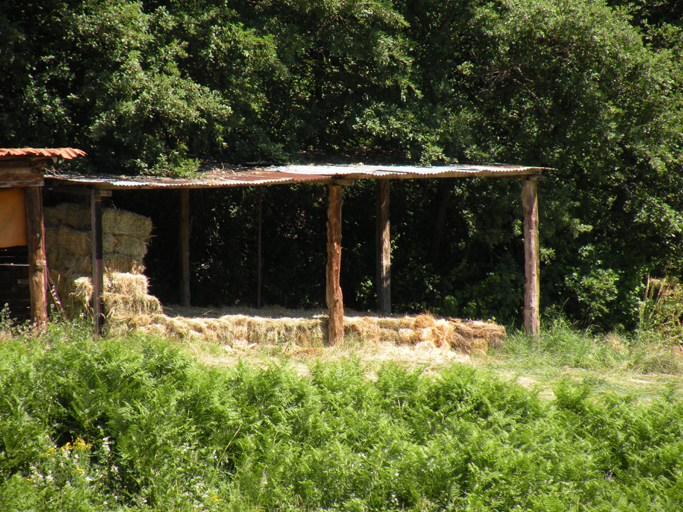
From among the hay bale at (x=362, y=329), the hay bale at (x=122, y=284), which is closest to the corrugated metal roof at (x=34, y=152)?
the hay bale at (x=122, y=284)

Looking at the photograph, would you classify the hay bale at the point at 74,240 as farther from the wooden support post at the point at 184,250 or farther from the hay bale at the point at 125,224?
the wooden support post at the point at 184,250

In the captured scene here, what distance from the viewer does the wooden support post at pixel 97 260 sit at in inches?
319

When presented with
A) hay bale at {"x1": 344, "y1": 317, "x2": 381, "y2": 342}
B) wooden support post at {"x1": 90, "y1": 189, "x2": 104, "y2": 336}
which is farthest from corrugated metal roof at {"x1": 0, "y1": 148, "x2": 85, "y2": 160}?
hay bale at {"x1": 344, "y1": 317, "x2": 381, "y2": 342}

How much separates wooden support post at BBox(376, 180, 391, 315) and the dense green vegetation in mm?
4959

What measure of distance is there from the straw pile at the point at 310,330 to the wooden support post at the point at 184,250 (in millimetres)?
2032

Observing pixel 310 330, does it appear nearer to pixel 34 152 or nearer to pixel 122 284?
pixel 122 284

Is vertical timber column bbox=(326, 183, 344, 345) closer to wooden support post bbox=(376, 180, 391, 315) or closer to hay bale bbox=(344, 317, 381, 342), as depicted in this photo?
hay bale bbox=(344, 317, 381, 342)

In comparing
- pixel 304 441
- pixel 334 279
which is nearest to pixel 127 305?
pixel 334 279

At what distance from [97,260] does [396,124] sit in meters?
5.60

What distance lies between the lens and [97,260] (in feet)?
26.8

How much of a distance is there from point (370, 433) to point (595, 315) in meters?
8.87

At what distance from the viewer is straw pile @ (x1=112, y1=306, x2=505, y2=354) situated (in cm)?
856

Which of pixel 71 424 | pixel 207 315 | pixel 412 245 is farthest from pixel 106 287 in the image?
pixel 412 245

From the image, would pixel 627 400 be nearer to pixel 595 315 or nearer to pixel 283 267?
pixel 595 315
